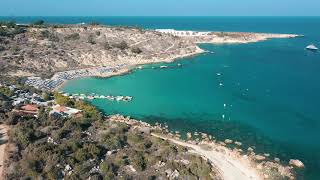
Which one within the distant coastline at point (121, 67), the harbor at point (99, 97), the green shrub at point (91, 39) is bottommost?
the harbor at point (99, 97)

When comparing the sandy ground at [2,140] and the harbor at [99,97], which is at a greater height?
the sandy ground at [2,140]

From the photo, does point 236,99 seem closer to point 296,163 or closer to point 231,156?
point 231,156

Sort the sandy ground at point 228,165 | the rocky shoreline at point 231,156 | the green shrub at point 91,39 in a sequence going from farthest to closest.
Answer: the green shrub at point 91,39 < the rocky shoreline at point 231,156 < the sandy ground at point 228,165

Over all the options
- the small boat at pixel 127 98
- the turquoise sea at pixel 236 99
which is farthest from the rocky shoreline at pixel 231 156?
the small boat at pixel 127 98

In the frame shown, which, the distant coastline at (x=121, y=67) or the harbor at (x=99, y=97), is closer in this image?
the harbor at (x=99, y=97)

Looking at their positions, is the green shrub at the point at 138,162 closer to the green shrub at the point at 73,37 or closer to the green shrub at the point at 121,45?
the green shrub at the point at 121,45

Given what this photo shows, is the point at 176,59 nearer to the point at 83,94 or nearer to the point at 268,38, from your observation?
the point at 83,94

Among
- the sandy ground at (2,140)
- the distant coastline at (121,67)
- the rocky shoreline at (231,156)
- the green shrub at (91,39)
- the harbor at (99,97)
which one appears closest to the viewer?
the sandy ground at (2,140)
